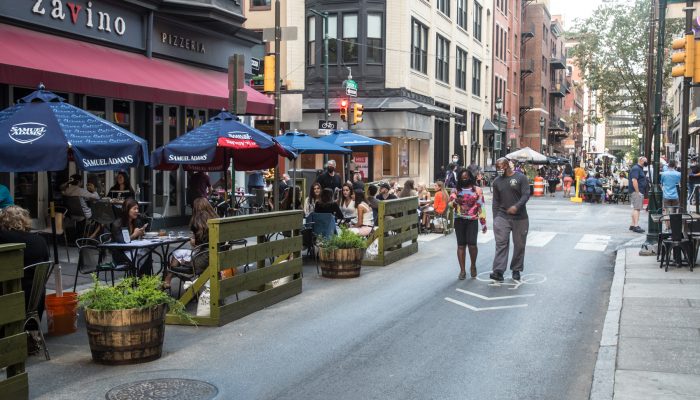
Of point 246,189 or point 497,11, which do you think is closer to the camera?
point 246,189

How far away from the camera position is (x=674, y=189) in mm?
20688

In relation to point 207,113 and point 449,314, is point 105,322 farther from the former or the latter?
point 207,113

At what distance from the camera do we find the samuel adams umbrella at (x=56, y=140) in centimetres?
809

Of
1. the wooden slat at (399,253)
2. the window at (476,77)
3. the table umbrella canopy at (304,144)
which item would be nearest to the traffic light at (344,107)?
the table umbrella canopy at (304,144)

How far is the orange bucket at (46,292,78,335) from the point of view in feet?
27.0

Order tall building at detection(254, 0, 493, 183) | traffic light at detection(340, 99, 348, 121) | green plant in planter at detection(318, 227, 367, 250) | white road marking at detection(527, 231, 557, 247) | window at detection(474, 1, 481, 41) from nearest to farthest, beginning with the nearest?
green plant in planter at detection(318, 227, 367, 250) < white road marking at detection(527, 231, 557, 247) < traffic light at detection(340, 99, 348, 121) < tall building at detection(254, 0, 493, 183) < window at detection(474, 1, 481, 41)

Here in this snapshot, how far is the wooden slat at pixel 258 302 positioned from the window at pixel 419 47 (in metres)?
27.5

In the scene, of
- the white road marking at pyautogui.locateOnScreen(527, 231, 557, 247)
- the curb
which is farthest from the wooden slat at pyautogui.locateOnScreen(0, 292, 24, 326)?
the white road marking at pyautogui.locateOnScreen(527, 231, 557, 247)

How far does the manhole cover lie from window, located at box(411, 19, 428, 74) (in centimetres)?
3164

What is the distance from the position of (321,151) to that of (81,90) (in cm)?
726

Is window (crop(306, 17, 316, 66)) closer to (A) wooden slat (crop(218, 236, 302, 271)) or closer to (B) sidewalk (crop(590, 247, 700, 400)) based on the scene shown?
(B) sidewalk (crop(590, 247, 700, 400))

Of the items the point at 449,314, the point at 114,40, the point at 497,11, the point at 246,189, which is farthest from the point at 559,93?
the point at 449,314

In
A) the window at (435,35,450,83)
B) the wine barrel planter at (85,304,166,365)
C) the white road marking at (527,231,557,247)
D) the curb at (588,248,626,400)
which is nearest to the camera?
the curb at (588,248,626,400)

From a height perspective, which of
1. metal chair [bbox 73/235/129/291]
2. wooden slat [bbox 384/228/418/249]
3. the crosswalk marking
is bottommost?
the crosswalk marking
